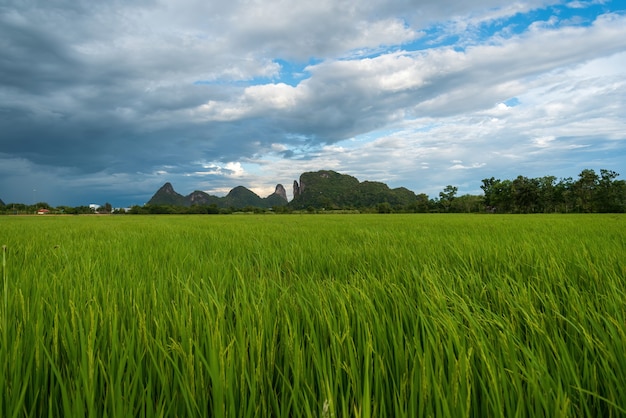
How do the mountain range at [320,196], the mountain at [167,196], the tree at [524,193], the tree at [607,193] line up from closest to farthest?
1. the tree at [607,193]
2. the tree at [524,193]
3. the mountain range at [320,196]
4. the mountain at [167,196]

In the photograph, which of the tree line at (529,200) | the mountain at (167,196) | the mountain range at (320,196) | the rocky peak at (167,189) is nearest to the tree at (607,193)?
the tree line at (529,200)

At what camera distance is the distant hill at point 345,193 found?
129375 millimetres

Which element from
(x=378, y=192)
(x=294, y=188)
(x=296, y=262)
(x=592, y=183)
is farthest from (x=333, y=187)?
(x=296, y=262)

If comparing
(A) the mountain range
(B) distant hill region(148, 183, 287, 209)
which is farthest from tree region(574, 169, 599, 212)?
(B) distant hill region(148, 183, 287, 209)

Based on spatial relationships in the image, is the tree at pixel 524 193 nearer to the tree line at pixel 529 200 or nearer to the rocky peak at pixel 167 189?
the tree line at pixel 529 200

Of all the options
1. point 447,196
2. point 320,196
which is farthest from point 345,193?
point 447,196

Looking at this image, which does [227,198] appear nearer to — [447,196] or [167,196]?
[167,196]

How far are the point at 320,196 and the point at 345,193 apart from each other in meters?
11.8

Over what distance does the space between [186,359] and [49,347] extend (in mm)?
660

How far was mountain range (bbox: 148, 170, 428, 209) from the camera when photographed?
132 metres

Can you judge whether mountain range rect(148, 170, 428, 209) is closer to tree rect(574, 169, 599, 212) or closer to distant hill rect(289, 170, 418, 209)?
distant hill rect(289, 170, 418, 209)

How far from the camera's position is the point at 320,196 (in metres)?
142

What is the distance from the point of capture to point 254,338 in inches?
38.9

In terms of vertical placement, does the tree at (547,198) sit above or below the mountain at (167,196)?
below
